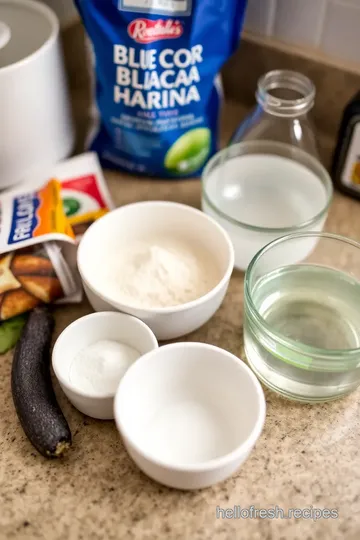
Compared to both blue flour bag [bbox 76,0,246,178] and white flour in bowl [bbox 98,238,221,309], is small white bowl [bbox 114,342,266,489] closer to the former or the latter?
white flour in bowl [bbox 98,238,221,309]

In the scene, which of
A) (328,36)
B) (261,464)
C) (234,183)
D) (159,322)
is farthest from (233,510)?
(328,36)

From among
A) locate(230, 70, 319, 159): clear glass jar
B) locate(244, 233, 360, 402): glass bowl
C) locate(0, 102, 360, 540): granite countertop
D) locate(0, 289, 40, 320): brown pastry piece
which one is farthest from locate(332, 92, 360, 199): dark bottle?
locate(0, 289, 40, 320): brown pastry piece

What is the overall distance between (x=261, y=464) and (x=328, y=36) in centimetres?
59

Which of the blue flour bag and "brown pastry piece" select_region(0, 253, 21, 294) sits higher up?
the blue flour bag

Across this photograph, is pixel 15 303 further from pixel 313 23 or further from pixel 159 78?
pixel 313 23

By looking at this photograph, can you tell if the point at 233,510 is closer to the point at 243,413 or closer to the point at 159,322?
the point at 243,413

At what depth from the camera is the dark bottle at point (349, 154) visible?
2.51 feet

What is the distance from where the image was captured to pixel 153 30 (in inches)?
28.9

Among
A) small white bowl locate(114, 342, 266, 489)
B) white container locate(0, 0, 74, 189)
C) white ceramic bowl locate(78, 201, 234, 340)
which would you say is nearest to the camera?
small white bowl locate(114, 342, 266, 489)

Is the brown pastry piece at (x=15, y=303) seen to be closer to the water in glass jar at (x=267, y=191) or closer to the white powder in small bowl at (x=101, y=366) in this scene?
the white powder in small bowl at (x=101, y=366)

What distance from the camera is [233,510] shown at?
55cm

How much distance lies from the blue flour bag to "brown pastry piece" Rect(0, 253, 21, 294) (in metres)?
0.27

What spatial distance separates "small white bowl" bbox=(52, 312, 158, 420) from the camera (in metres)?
0.59

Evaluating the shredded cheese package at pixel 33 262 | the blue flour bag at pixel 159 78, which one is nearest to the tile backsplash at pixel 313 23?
the blue flour bag at pixel 159 78
